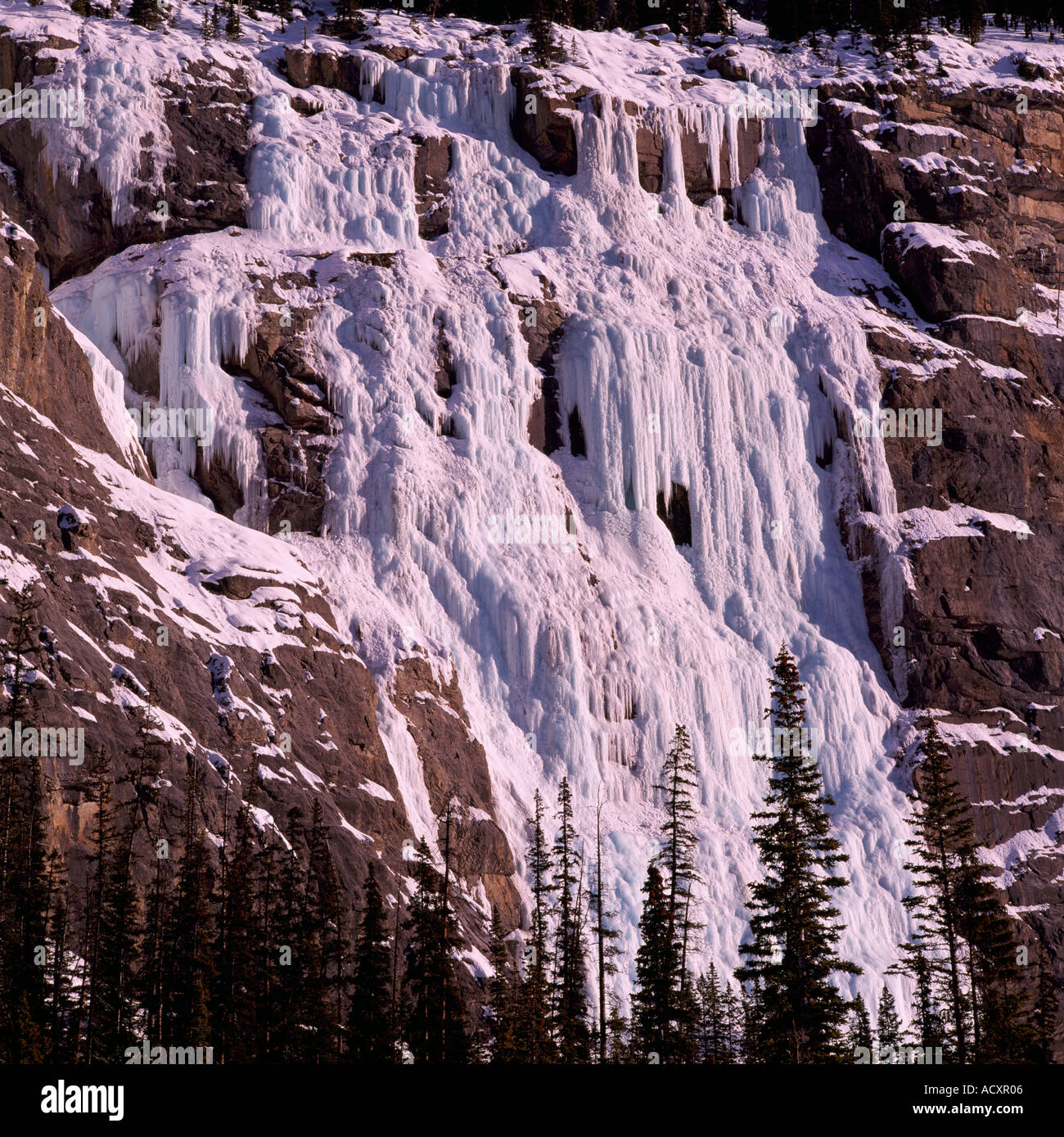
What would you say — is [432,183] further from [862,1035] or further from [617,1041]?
[617,1041]

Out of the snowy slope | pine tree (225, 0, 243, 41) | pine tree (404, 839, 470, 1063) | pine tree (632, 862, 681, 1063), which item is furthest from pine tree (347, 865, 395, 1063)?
pine tree (225, 0, 243, 41)

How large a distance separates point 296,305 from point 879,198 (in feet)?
116

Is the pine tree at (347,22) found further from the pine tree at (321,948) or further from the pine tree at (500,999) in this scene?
the pine tree at (321,948)

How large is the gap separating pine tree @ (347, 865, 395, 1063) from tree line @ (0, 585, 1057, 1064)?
0.08 metres

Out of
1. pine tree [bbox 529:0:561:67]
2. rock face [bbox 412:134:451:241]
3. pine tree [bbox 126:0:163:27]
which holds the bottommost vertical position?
rock face [bbox 412:134:451:241]

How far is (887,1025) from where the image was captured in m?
69.4

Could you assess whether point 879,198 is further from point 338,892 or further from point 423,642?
point 338,892

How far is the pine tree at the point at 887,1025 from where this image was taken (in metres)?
65.4

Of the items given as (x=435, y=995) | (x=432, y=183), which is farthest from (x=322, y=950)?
(x=432, y=183)

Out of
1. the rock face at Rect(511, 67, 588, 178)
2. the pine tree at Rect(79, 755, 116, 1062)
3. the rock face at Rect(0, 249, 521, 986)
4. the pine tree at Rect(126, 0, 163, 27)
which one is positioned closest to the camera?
the pine tree at Rect(79, 755, 116, 1062)

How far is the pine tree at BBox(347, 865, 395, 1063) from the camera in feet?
159

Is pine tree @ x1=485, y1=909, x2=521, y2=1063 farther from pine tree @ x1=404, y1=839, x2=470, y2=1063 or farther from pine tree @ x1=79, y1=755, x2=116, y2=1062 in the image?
pine tree @ x1=79, y1=755, x2=116, y2=1062

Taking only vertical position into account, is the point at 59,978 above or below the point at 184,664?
below

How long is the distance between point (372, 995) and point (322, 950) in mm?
2500
